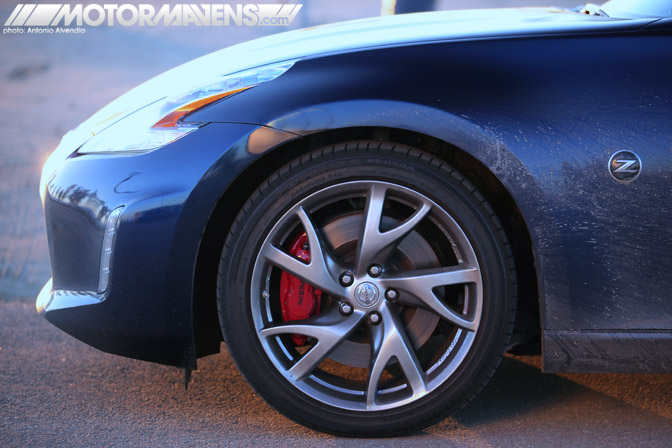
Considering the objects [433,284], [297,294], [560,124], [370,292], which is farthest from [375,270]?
[560,124]

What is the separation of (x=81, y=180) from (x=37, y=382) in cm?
97

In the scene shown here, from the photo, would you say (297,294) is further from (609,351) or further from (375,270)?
(609,351)

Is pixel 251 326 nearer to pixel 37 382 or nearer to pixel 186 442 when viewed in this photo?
pixel 186 442

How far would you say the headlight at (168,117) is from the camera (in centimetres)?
205

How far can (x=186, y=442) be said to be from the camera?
6.96 ft

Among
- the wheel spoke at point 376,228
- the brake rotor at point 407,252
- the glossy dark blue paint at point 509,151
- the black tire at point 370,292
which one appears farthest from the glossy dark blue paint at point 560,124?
the brake rotor at point 407,252

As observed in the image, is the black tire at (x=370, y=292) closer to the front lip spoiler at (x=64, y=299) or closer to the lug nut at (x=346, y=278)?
the lug nut at (x=346, y=278)

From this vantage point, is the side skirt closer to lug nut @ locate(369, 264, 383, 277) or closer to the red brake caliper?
lug nut @ locate(369, 264, 383, 277)

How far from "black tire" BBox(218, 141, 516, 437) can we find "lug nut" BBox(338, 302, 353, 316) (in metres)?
0.02

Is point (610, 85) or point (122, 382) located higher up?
point (610, 85)

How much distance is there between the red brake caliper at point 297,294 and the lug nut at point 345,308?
0.53 ft

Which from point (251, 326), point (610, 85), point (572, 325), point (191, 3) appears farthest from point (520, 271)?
point (191, 3)

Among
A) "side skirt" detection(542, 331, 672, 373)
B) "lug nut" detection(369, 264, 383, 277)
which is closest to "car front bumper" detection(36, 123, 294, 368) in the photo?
"lug nut" detection(369, 264, 383, 277)

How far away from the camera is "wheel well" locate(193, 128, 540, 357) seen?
2.11 m
